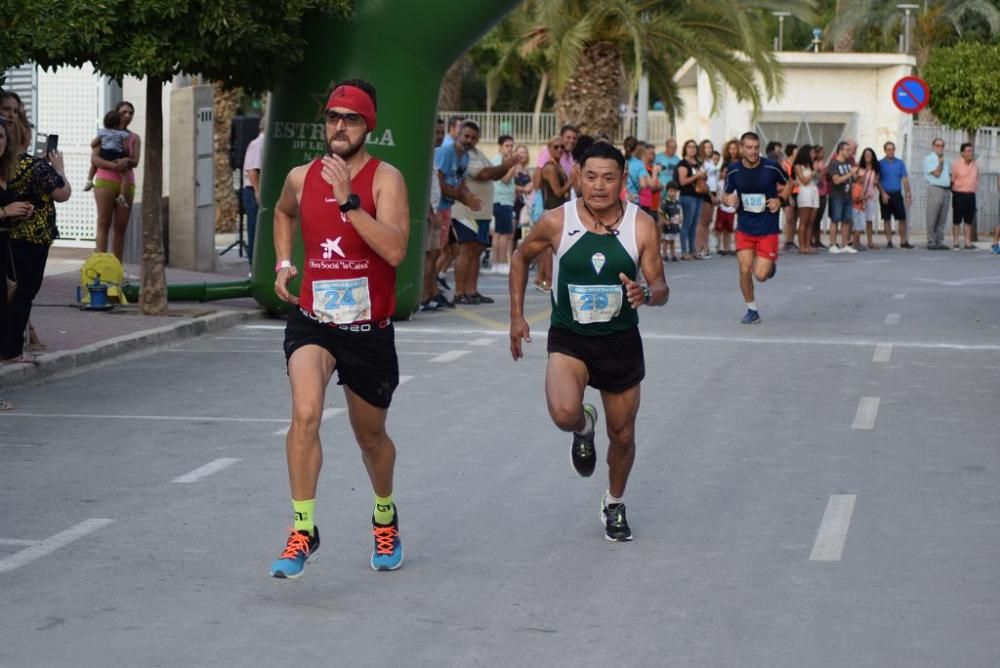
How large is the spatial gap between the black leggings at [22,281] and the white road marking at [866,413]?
5327 millimetres

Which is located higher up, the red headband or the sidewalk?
the red headband

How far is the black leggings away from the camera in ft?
39.6

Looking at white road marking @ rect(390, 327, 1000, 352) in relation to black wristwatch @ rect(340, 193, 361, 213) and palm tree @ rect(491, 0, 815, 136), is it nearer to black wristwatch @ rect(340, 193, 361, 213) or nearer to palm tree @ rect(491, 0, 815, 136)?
black wristwatch @ rect(340, 193, 361, 213)

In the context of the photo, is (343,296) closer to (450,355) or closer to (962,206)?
(450,355)

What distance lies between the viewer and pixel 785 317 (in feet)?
56.8

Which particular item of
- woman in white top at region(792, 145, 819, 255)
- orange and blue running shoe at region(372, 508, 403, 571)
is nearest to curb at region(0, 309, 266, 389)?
orange and blue running shoe at region(372, 508, 403, 571)

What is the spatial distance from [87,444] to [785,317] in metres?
8.93

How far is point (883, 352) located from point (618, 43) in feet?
58.3

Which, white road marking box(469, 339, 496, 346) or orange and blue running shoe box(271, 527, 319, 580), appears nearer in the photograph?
orange and blue running shoe box(271, 527, 319, 580)

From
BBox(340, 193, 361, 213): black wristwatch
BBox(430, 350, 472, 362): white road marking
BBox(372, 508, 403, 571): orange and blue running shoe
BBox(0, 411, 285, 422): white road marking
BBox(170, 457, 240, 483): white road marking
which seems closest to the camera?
BBox(340, 193, 361, 213): black wristwatch

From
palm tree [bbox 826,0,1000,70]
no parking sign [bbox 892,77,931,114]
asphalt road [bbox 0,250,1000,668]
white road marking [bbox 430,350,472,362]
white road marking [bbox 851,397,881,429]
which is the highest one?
palm tree [bbox 826,0,1000,70]

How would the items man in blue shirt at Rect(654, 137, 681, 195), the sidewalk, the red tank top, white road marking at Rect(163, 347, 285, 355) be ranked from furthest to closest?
1. man in blue shirt at Rect(654, 137, 681, 195)
2. white road marking at Rect(163, 347, 285, 355)
3. the sidewalk
4. the red tank top

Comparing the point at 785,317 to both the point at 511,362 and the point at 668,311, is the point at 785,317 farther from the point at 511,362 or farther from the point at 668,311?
the point at 511,362

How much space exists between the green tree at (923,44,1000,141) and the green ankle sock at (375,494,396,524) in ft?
136
